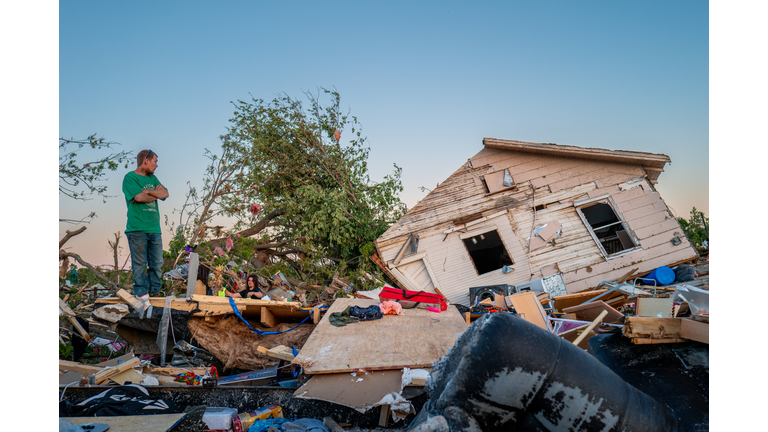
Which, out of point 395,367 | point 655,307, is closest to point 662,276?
point 655,307

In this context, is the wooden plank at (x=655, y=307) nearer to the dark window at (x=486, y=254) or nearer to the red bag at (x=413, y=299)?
the red bag at (x=413, y=299)

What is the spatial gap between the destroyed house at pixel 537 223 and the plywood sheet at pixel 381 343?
5.72 m

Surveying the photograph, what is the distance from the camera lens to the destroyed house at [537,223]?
1059 cm

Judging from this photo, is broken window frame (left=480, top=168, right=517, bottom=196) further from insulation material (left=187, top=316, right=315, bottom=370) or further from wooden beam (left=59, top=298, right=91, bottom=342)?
wooden beam (left=59, top=298, right=91, bottom=342)

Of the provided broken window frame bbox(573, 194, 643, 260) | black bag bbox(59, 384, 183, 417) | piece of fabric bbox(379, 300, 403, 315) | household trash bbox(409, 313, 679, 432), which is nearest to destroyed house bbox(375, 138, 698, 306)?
broken window frame bbox(573, 194, 643, 260)

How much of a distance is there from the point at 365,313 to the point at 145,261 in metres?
2.98

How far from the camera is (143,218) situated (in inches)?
196

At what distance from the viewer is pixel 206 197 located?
10.5 m

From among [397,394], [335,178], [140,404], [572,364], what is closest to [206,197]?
[335,178]

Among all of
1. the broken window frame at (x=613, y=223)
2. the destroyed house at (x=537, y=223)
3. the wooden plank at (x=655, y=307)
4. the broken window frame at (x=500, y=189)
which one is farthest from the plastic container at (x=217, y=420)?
the broken window frame at (x=613, y=223)

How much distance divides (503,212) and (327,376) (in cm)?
885

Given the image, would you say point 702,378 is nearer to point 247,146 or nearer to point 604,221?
point 247,146

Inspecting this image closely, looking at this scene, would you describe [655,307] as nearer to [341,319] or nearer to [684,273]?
[341,319]

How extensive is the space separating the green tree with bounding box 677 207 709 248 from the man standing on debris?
1438 cm
